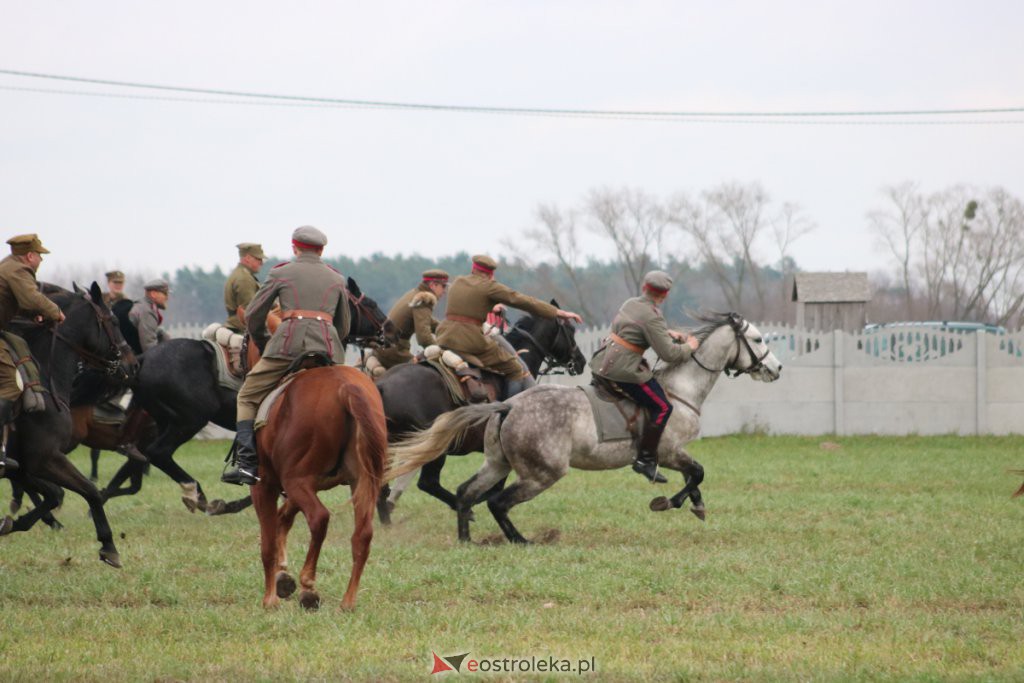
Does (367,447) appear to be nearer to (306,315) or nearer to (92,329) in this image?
(306,315)

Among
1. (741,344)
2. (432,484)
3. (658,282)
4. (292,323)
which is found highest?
(658,282)

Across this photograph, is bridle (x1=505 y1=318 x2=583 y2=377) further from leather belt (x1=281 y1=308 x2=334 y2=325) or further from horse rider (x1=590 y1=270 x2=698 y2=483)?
leather belt (x1=281 y1=308 x2=334 y2=325)

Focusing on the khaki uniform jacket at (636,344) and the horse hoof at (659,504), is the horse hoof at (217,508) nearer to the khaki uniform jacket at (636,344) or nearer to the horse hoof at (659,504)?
the khaki uniform jacket at (636,344)

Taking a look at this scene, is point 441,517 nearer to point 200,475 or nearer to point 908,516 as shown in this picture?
point 908,516

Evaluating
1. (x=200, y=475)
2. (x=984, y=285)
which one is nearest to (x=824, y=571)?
(x=200, y=475)

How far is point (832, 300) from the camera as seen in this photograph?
111ft

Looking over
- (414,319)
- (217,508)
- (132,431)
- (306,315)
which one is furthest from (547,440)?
(132,431)

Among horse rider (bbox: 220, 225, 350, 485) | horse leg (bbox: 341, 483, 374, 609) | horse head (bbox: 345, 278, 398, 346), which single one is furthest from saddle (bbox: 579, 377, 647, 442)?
horse leg (bbox: 341, 483, 374, 609)

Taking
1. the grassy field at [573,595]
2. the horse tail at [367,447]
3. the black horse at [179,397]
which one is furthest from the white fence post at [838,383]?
the horse tail at [367,447]

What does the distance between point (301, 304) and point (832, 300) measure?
26.5 m

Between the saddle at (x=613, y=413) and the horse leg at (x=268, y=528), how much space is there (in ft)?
12.4

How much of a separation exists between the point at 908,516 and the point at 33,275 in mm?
8197

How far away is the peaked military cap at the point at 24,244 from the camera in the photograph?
1007 centimetres

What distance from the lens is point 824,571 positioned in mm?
9859
